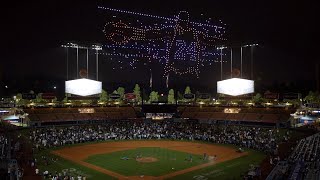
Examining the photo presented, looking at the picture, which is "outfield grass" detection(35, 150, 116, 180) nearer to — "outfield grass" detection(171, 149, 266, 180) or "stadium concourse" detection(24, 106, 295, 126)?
"outfield grass" detection(171, 149, 266, 180)

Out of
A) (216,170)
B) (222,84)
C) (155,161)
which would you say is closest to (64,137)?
(155,161)

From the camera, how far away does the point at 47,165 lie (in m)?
32.4

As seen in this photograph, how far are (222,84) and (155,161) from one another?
90.5 ft

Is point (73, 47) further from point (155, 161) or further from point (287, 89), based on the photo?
point (287, 89)

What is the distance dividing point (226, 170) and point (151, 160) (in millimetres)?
8706

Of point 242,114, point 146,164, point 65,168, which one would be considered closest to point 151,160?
point 146,164

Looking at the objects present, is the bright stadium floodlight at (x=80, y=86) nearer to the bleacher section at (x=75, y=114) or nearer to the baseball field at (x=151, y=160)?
the bleacher section at (x=75, y=114)

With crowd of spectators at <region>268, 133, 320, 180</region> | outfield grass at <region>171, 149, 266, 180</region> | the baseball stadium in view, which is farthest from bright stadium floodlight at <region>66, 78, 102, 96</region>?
crowd of spectators at <region>268, 133, 320, 180</region>

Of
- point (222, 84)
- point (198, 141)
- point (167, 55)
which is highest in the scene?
point (167, 55)

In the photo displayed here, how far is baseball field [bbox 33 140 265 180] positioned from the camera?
29984 mm

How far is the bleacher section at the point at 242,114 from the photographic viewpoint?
2093 inches

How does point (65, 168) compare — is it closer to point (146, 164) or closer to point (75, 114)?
point (146, 164)

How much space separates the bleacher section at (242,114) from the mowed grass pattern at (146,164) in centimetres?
1904

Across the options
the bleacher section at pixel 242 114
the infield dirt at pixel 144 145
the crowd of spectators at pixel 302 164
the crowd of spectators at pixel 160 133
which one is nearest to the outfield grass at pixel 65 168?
the infield dirt at pixel 144 145
